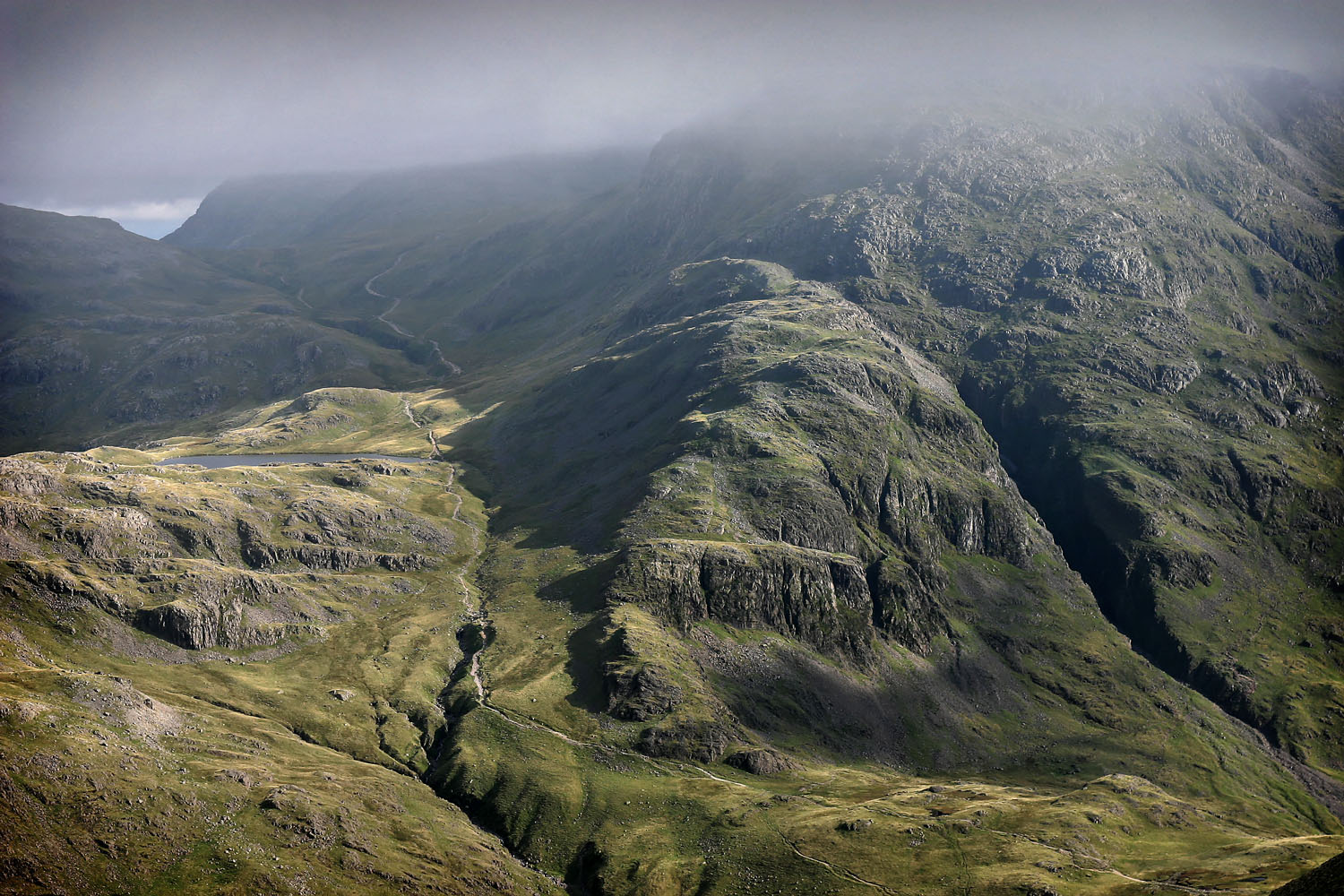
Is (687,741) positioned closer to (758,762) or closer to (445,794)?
(758,762)

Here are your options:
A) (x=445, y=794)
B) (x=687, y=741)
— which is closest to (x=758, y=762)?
(x=687, y=741)

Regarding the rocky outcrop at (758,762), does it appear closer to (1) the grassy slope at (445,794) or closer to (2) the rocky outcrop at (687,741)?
(1) the grassy slope at (445,794)

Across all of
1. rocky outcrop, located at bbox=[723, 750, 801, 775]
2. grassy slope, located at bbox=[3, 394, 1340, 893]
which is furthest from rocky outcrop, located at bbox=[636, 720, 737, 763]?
rocky outcrop, located at bbox=[723, 750, 801, 775]

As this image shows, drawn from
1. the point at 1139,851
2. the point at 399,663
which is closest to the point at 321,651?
the point at 399,663

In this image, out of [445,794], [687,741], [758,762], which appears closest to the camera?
[445,794]

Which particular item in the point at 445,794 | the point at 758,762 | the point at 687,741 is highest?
the point at 687,741

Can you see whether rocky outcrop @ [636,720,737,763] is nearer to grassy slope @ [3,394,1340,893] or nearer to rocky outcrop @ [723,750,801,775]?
grassy slope @ [3,394,1340,893]

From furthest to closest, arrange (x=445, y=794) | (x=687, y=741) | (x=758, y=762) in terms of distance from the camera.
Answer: (x=758, y=762)
(x=687, y=741)
(x=445, y=794)

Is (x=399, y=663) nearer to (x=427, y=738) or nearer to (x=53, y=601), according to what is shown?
(x=427, y=738)

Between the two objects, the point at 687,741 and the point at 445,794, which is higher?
the point at 687,741

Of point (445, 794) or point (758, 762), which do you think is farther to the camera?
point (758, 762)

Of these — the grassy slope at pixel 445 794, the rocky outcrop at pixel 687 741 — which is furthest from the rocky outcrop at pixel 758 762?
the rocky outcrop at pixel 687 741
